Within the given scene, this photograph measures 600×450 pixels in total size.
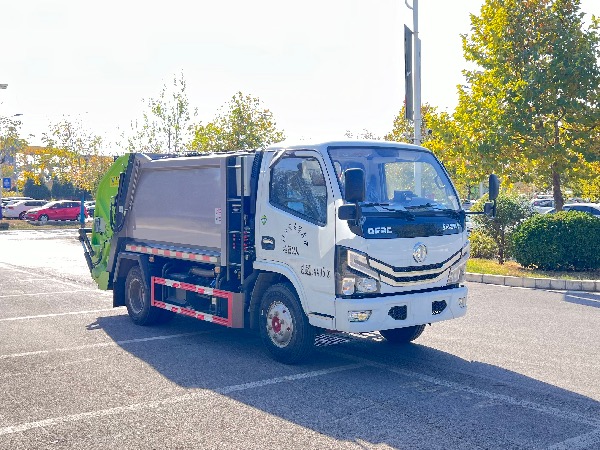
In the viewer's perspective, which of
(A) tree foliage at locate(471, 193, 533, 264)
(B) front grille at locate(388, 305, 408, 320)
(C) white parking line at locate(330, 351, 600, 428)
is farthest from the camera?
(A) tree foliage at locate(471, 193, 533, 264)

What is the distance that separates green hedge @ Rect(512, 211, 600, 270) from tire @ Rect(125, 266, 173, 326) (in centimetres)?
853

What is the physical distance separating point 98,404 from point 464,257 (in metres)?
4.11

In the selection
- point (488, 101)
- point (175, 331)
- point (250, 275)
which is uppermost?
point (488, 101)

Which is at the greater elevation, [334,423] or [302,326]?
[302,326]

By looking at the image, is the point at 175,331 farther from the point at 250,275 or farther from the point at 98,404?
the point at 98,404

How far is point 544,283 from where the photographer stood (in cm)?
1331

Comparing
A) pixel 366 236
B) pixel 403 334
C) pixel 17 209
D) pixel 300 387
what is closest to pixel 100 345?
pixel 300 387

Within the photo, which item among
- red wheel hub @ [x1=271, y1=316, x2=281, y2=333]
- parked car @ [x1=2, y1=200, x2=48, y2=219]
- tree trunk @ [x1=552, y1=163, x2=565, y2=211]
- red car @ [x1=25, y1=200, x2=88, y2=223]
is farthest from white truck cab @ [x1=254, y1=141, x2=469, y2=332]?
parked car @ [x1=2, y1=200, x2=48, y2=219]

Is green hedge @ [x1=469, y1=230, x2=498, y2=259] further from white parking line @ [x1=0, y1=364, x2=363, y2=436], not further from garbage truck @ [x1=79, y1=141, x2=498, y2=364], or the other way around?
white parking line @ [x1=0, y1=364, x2=363, y2=436]

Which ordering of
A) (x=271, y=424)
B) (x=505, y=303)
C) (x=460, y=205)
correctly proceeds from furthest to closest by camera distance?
1. (x=505, y=303)
2. (x=460, y=205)
3. (x=271, y=424)

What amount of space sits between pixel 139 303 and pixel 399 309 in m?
4.54

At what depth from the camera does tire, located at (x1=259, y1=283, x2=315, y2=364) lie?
714 cm

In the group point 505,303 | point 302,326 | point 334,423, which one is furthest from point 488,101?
point 334,423

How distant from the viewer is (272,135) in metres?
37.5
